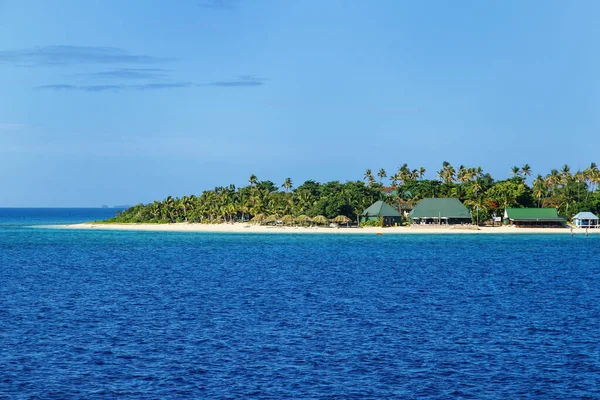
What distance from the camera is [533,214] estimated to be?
5965 inches

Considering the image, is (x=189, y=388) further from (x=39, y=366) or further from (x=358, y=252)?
(x=358, y=252)

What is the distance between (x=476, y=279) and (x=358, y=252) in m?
35.9

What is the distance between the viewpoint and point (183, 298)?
4881cm

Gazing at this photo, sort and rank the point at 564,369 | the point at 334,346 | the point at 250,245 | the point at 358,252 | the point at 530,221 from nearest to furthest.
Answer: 1. the point at 564,369
2. the point at 334,346
3. the point at 358,252
4. the point at 250,245
5. the point at 530,221

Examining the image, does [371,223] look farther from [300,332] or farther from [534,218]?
[300,332]

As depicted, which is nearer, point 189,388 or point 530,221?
point 189,388

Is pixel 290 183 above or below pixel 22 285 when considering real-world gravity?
above

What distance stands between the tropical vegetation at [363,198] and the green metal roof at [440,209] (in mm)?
4073

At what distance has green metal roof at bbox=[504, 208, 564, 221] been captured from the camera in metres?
151

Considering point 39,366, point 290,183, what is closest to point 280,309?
point 39,366

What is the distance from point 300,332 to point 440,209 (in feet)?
400

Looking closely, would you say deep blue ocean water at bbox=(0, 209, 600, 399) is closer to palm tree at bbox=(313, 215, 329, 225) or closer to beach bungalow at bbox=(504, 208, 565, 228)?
beach bungalow at bbox=(504, 208, 565, 228)

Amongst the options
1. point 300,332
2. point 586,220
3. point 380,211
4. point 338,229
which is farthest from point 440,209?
point 300,332

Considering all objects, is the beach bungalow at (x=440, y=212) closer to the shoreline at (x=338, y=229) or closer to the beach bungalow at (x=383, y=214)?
the shoreline at (x=338, y=229)
